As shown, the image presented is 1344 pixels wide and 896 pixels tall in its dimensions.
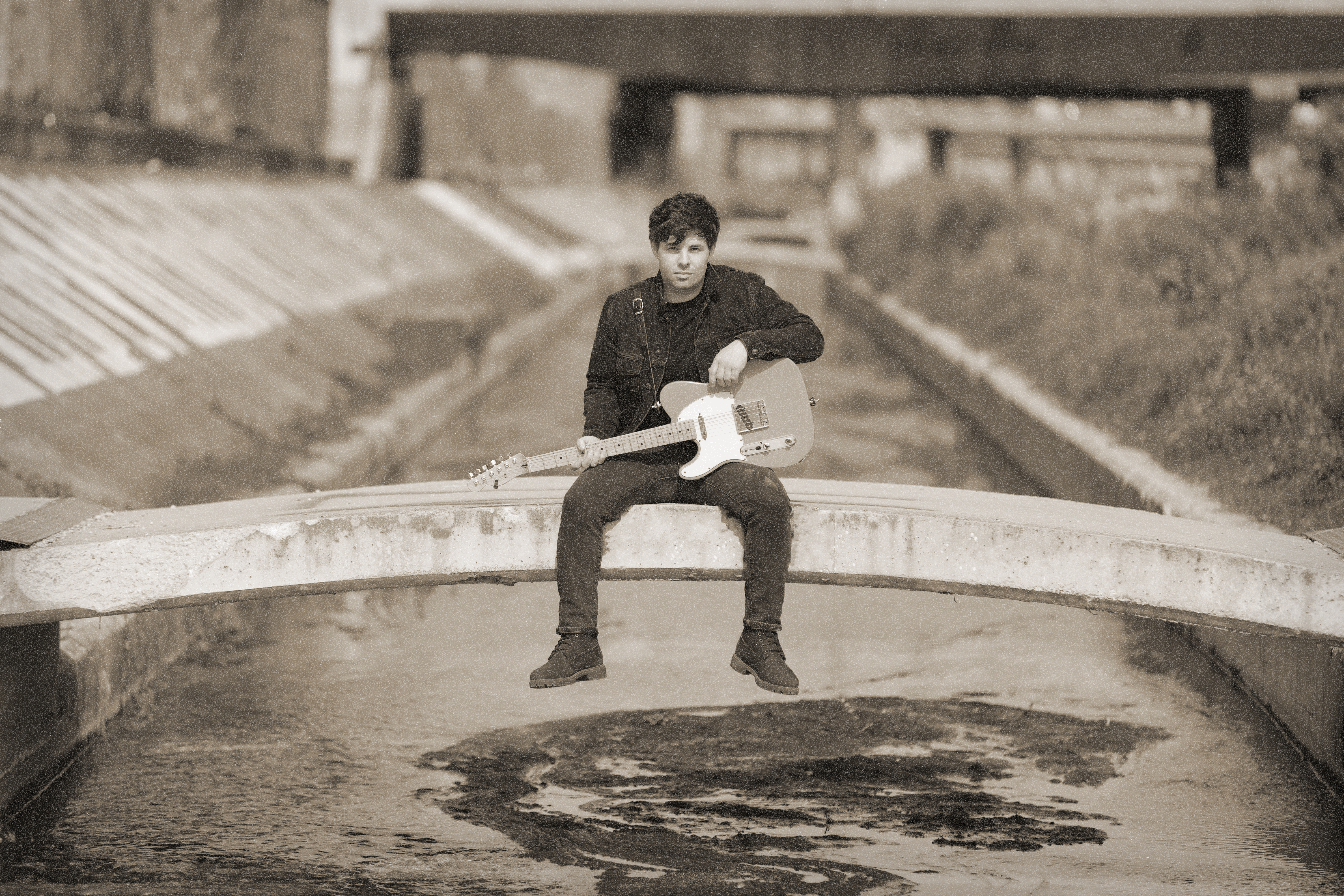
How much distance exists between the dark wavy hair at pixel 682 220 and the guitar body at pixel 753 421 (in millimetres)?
466

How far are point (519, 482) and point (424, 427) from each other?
6643 mm

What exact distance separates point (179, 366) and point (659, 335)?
621cm

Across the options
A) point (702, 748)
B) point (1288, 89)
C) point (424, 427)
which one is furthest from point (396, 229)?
point (1288, 89)

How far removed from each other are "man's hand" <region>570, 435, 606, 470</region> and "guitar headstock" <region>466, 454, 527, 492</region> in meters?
0.17

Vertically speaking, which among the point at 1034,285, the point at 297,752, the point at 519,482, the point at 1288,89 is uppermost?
the point at 1288,89

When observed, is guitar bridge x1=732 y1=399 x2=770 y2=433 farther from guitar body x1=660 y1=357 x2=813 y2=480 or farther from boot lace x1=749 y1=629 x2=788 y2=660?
boot lace x1=749 y1=629 x2=788 y2=660

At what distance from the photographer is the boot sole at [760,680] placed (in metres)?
5.16

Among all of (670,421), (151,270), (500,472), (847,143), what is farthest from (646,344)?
(847,143)

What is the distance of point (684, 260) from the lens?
537 cm

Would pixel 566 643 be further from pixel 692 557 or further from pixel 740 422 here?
pixel 740 422

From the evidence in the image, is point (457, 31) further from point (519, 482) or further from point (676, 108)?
→ point (519, 482)

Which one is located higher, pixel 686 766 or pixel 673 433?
pixel 673 433

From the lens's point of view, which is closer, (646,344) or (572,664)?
(572,664)

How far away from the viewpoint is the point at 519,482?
636 cm
